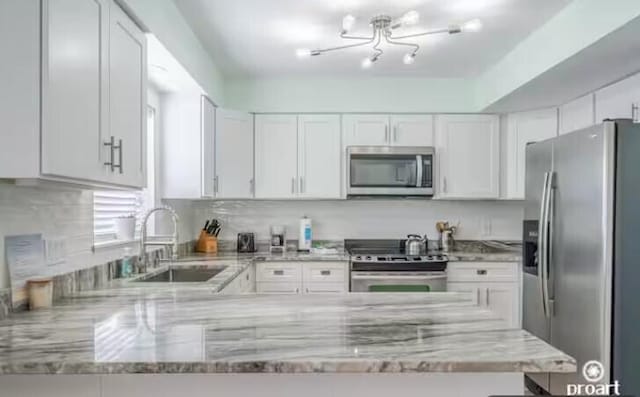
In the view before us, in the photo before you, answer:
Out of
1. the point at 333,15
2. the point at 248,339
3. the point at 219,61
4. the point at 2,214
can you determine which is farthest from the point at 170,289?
the point at 219,61

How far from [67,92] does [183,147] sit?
193 cm

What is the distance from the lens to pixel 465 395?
1.22m

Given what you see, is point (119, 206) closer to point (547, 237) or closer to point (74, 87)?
point (74, 87)

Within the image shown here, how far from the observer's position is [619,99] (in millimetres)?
2838

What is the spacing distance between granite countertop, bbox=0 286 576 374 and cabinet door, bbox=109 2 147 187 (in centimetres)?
58

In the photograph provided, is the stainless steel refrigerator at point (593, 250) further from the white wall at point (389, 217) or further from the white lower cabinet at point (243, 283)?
the white lower cabinet at point (243, 283)

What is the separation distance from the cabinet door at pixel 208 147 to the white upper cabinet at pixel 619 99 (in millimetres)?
2795

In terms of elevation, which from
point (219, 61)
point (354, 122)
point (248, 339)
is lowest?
point (248, 339)

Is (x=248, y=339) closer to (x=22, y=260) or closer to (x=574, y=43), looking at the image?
(x=22, y=260)

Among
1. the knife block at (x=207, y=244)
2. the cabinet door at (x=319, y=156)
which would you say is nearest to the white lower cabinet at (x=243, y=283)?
the knife block at (x=207, y=244)

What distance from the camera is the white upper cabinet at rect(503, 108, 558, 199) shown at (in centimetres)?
375

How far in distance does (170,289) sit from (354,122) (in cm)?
234

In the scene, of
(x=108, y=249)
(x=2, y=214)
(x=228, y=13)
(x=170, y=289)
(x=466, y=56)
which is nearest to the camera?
(x=2, y=214)

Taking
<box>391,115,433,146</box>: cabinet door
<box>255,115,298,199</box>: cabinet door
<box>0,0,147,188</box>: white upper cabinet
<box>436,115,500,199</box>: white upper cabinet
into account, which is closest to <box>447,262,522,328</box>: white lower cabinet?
<box>436,115,500,199</box>: white upper cabinet
